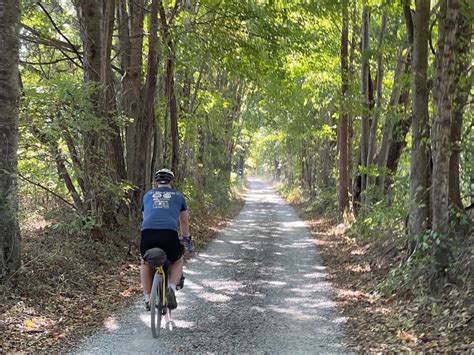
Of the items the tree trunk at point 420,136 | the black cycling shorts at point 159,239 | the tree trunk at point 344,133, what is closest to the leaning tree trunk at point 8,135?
the black cycling shorts at point 159,239

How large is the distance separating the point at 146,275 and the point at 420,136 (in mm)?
5087

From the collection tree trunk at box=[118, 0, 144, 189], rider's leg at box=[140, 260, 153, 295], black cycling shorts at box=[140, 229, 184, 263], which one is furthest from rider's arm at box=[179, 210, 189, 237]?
tree trunk at box=[118, 0, 144, 189]

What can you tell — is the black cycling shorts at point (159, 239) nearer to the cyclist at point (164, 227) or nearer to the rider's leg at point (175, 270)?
the cyclist at point (164, 227)

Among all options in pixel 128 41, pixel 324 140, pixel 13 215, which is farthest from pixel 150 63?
pixel 324 140

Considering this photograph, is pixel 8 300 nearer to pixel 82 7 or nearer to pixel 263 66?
pixel 82 7

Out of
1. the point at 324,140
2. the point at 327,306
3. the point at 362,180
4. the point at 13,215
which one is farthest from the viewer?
the point at 324,140

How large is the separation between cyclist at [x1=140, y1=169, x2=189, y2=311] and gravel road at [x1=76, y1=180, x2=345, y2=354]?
0.57 meters

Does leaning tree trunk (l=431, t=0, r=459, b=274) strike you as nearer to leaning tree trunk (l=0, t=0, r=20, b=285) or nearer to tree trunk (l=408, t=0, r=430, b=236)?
tree trunk (l=408, t=0, r=430, b=236)

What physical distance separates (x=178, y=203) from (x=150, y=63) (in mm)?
7037

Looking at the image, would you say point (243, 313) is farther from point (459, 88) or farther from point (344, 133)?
point (344, 133)

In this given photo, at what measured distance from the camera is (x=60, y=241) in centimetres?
916

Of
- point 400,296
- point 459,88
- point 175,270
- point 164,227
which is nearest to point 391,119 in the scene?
point 459,88

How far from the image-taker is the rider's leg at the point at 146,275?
238 inches

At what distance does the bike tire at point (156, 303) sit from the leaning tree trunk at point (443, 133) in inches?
157
